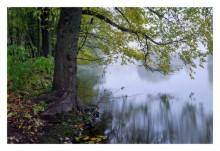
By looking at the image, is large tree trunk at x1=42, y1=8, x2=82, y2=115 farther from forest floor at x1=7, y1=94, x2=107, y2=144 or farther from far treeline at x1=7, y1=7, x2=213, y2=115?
forest floor at x1=7, y1=94, x2=107, y2=144

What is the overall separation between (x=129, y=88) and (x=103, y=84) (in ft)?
1.96

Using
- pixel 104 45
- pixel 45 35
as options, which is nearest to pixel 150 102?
pixel 104 45

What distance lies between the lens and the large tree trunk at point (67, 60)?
553cm

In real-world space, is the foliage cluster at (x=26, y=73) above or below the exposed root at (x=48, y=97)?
above

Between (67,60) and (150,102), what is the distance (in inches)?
90.4

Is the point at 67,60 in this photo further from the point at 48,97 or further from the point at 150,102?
the point at 150,102

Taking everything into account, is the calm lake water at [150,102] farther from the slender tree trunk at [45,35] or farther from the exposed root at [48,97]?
the slender tree trunk at [45,35]

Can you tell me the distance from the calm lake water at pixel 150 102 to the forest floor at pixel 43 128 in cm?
35

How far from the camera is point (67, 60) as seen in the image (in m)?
5.65

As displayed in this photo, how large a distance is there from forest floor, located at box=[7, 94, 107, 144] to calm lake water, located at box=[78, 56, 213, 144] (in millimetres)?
350

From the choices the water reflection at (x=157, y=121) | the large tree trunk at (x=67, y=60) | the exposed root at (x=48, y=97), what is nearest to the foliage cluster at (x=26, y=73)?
the exposed root at (x=48, y=97)
